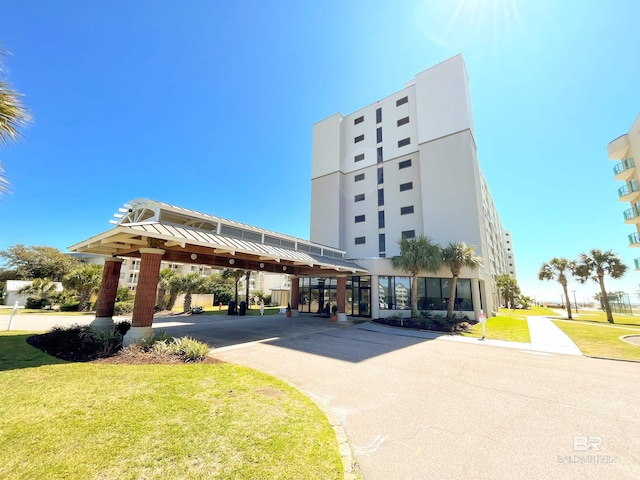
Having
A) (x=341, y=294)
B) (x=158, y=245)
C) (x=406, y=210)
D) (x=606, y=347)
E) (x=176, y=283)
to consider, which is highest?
(x=406, y=210)

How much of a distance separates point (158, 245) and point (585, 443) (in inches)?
547

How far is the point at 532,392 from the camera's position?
720 cm

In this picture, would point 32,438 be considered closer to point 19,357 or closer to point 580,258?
point 19,357

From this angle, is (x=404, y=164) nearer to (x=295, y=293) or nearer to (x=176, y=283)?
(x=295, y=293)

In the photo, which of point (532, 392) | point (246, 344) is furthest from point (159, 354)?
point (532, 392)

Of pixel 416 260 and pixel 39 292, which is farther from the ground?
pixel 416 260

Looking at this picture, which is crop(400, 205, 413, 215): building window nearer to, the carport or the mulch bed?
the carport

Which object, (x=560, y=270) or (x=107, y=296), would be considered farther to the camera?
(x=560, y=270)

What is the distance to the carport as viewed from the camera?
10.7m

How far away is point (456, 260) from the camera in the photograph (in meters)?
22.7

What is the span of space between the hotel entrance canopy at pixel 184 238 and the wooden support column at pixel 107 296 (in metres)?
0.68

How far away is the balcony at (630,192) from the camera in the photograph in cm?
2871

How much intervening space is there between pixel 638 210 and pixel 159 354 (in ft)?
146

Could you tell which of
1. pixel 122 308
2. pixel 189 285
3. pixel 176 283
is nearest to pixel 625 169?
pixel 189 285
